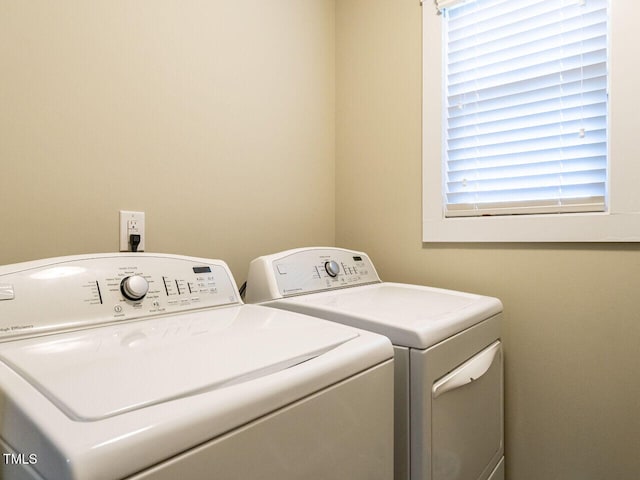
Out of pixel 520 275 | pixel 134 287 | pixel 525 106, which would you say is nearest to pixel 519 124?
pixel 525 106

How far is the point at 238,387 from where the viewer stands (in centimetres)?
49

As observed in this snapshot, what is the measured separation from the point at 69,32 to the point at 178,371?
954 millimetres

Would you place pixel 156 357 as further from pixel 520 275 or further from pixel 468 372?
pixel 520 275

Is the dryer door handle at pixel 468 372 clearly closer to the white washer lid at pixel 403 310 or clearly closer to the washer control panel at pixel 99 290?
the white washer lid at pixel 403 310

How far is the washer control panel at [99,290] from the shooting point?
0.73 m

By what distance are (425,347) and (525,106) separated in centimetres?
99

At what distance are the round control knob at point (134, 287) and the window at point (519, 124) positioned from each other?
1038 millimetres

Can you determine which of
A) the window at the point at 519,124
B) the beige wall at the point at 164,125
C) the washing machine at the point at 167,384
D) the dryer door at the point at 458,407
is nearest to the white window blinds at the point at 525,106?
the window at the point at 519,124

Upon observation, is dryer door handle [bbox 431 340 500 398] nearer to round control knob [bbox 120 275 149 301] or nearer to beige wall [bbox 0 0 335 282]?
round control knob [bbox 120 275 149 301]

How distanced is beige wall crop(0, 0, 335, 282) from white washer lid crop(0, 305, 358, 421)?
396mm

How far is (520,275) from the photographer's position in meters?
1.29

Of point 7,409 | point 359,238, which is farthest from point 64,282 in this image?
point 359,238

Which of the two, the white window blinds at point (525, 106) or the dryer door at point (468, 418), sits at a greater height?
the white window blinds at point (525, 106)

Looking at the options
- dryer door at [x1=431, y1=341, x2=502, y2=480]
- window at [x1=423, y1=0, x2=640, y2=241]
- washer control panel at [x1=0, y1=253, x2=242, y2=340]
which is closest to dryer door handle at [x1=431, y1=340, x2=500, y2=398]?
dryer door at [x1=431, y1=341, x2=502, y2=480]
